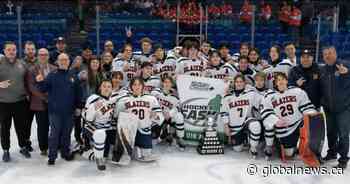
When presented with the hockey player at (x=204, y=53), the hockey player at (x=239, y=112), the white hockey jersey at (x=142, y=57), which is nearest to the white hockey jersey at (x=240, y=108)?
the hockey player at (x=239, y=112)

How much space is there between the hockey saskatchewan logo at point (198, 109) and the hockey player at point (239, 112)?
0.17 meters

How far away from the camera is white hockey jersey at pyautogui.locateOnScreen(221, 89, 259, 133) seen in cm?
525

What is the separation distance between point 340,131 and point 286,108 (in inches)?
23.0

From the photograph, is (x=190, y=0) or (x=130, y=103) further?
(x=190, y=0)

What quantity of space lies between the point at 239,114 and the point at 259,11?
→ 7.74 metres

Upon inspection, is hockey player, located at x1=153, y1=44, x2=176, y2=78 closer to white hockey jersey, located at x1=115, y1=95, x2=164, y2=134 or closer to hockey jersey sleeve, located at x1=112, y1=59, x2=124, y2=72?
hockey jersey sleeve, located at x1=112, y1=59, x2=124, y2=72

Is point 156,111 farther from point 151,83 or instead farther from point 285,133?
point 285,133

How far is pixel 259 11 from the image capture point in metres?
12.5

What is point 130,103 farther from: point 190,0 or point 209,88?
point 190,0

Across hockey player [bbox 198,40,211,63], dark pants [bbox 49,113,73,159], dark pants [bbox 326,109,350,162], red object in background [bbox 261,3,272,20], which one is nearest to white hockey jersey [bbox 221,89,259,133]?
dark pants [bbox 326,109,350,162]

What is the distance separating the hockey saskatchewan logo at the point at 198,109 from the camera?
5.48m

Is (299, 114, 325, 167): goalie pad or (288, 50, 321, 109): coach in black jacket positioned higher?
(288, 50, 321, 109): coach in black jacket

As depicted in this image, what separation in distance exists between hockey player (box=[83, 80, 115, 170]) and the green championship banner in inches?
38.4

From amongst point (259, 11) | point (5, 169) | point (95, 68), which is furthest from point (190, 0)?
point (5, 169)
